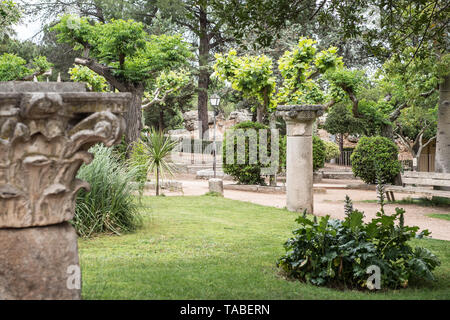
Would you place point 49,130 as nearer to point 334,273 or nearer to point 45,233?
point 45,233

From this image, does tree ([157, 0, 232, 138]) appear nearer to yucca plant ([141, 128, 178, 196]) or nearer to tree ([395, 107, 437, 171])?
tree ([395, 107, 437, 171])

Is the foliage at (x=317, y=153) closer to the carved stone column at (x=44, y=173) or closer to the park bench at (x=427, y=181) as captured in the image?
the park bench at (x=427, y=181)

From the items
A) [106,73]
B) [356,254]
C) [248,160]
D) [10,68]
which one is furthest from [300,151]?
[10,68]

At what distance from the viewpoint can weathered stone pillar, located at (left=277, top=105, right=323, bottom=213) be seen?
9461 mm

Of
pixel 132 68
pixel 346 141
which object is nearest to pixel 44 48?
pixel 132 68

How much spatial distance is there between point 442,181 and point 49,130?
11637 mm

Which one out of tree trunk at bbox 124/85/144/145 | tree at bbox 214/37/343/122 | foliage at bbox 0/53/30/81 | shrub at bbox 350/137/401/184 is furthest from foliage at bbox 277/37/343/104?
foliage at bbox 0/53/30/81

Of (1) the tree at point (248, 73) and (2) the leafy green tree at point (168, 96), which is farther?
(2) the leafy green tree at point (168, 96)

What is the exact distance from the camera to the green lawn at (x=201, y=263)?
11.7ft

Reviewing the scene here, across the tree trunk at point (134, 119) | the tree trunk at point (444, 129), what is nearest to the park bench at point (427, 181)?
the tree trunk at point (444, 129)

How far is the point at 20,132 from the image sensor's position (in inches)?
80.4

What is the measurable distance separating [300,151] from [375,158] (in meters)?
6.60

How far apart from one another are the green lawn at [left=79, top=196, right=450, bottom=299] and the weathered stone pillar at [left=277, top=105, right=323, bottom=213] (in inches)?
54.6

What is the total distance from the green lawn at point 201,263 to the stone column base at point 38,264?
1.04 m
